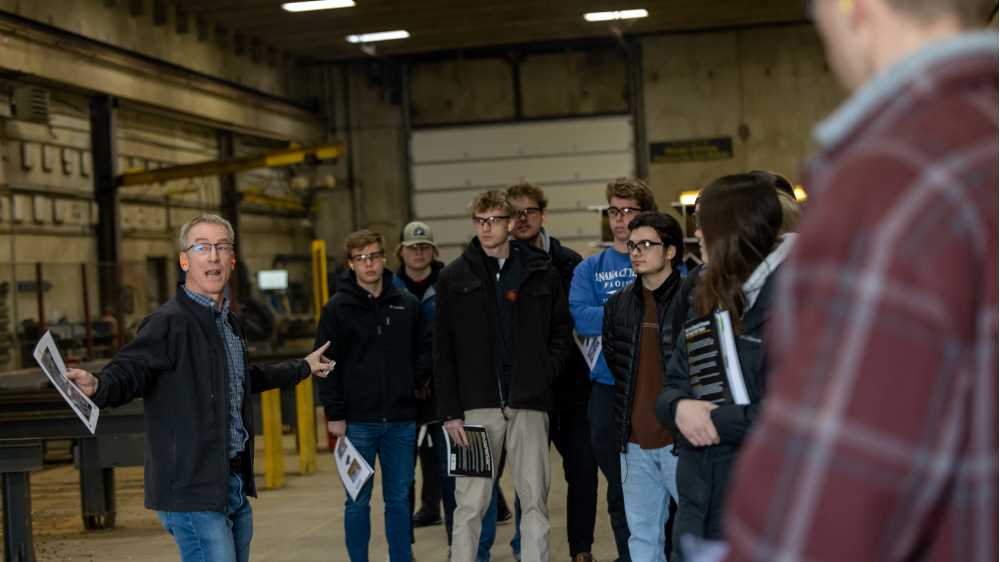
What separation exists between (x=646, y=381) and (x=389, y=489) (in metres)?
1.79

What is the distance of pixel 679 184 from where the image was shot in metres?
21.5

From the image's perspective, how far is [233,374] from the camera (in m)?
4.42

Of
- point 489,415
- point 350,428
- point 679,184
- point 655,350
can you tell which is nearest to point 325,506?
point 350,428

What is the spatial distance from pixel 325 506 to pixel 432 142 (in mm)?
13764

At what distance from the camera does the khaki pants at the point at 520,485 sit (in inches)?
229

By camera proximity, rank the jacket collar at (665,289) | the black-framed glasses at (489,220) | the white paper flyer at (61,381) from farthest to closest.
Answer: the black-framed glasses at (489,220)
the jacket collar at (665,289)
the white paper flyer at (61,381)

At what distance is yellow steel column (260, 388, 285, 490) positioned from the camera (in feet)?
32.3

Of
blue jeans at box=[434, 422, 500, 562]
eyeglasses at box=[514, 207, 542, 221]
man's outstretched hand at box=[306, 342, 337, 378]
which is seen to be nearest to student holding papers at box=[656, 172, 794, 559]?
man's outstretched hand at box=[306, 342, 337, 378]

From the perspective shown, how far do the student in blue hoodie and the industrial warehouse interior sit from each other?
0.7 inches

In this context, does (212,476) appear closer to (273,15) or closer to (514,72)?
(273,15)

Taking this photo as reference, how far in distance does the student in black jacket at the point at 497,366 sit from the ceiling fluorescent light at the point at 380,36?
15.1m

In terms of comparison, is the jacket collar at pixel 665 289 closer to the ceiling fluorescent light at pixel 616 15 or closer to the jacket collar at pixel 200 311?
the jacket collar at pixel 200 311

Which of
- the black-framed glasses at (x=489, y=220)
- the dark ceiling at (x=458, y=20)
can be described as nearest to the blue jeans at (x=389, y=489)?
the black-framed glasses at (x=489, y=220)

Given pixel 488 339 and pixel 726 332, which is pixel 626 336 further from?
pixel 726 332
